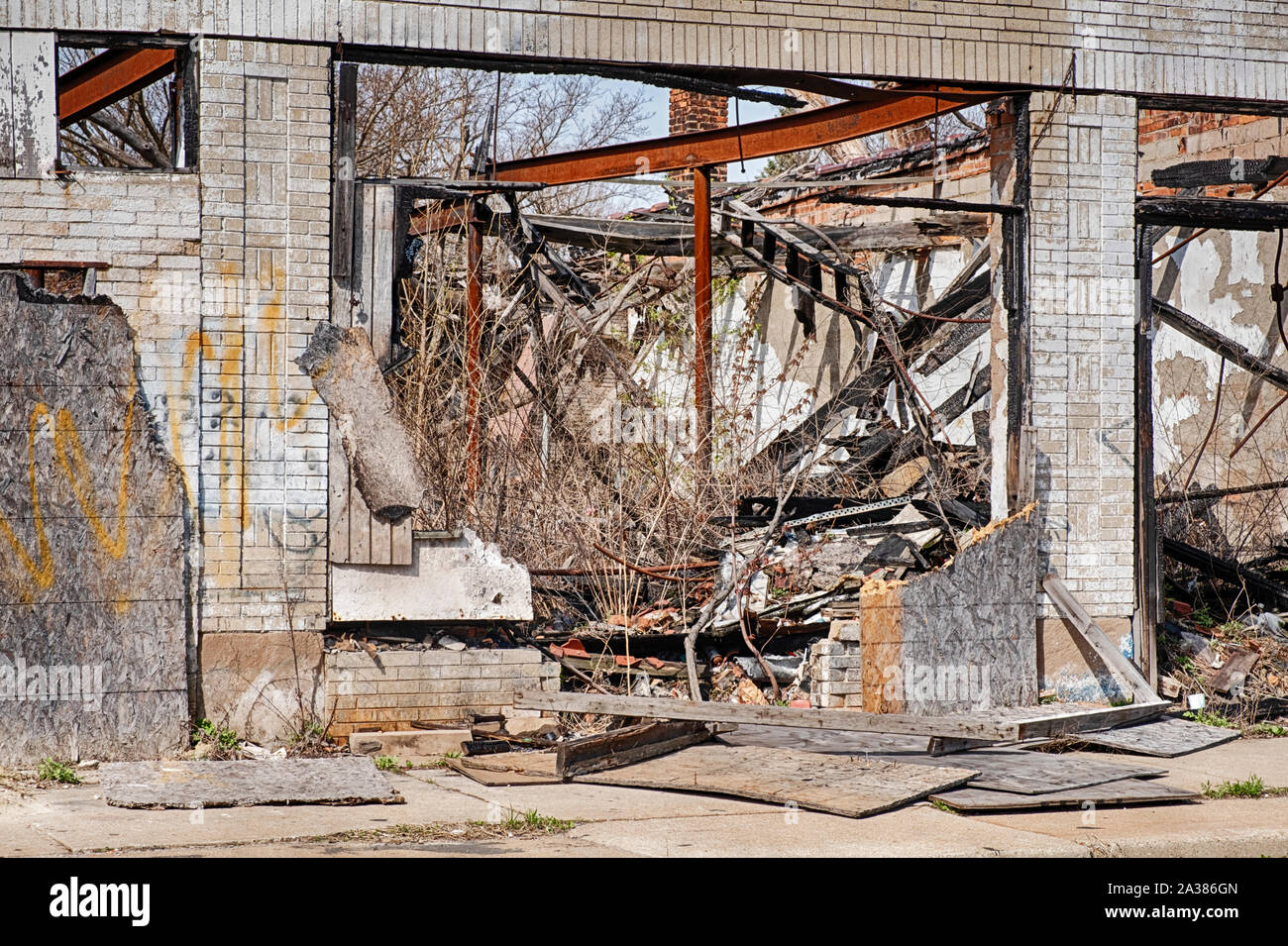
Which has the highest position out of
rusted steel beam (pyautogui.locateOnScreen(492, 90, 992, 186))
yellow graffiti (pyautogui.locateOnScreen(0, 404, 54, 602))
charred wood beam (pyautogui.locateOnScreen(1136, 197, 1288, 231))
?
rusted steel beam (pyautogui.locateOnScreen(492, 90, 992, 186))

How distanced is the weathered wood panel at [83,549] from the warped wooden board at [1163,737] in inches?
200

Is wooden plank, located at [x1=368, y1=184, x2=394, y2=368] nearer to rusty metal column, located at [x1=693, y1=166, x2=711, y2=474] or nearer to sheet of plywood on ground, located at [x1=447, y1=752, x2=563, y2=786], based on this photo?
sheet of plywood on ground, located at [x1=447, y1=752, x2=563, y2=786]

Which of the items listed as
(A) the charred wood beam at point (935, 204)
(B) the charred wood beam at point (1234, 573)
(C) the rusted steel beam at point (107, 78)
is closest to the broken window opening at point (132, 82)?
(C) the rusted steel beam at point (107, 78)

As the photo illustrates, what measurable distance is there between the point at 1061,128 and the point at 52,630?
6.50m

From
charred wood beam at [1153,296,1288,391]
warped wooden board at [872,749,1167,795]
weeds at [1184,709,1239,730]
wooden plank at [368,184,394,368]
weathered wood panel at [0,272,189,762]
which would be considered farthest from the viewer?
charred wood beam at [1153,296,1288,391]

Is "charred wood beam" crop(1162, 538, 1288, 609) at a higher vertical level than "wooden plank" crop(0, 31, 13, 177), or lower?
lower

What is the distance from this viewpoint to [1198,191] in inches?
473

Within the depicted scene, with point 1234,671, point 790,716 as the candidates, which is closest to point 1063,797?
point 790,716

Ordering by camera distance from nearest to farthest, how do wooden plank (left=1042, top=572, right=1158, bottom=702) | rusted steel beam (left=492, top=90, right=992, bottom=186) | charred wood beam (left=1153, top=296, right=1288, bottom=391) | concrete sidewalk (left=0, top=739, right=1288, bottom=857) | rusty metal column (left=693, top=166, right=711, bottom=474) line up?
1. concrete sidewalk (left=0, top=739, right=1288, bottom=857)
2. wooden plank (left=1042, top=572, right=1158, bottom=702)
3. rusted steel beam (left=492, top=90, right=992, bottom=186)
4. rusty metal column (left=693, top=166, right=711, bottom=474)
5. charred wood beam (left=1153, top=296, right=1288, bottom=391)

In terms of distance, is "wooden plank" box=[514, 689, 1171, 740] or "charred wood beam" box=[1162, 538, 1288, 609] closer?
"wooden plank" box=[514, 689, 1171, 740]

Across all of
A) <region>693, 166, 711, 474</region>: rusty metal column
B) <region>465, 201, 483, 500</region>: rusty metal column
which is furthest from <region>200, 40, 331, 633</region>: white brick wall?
<region>693, 166, 711, 474</region>: rusty metal column

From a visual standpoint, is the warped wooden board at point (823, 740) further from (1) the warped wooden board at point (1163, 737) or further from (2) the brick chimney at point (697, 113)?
(2) the brick chimney at point (697, 113)

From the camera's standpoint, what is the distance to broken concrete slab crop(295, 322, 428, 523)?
7105 mm

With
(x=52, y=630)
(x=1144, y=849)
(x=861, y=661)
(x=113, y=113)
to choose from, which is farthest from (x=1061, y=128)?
(x=113, y=113)
